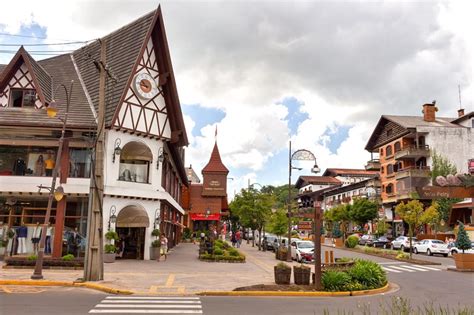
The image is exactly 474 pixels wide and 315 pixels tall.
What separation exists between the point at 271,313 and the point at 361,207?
50441mm

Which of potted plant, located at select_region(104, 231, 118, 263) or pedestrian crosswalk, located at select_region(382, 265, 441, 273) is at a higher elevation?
potted plant, located at select_region(104, 231, 118, 263)

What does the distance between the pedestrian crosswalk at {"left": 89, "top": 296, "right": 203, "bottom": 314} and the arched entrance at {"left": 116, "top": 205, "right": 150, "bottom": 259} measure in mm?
12786

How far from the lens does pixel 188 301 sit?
1323cm

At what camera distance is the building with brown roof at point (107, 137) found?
24.8 meters

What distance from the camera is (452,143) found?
5497cm

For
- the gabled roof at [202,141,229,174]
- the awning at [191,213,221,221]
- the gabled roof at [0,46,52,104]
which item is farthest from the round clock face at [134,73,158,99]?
the awning at [191,213,221,221]

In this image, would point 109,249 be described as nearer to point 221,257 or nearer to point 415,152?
point 221,257

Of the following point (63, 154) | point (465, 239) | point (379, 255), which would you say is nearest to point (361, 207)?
point (379, 255)

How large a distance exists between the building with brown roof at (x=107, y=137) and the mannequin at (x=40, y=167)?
0.06 meters

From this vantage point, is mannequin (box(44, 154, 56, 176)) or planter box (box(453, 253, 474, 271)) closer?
planter box (box(453, 253, 474, 271))

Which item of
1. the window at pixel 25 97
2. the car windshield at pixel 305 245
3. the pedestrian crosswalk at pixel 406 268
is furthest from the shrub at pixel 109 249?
the pedestrian crosswalk at pixel 406 268

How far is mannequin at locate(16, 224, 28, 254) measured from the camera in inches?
966

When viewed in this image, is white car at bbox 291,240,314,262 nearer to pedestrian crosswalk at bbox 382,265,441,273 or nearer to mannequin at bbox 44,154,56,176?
pedestrian crosswalk at bbox 382,265,441,273

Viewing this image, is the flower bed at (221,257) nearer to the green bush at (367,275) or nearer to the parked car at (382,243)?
the green bush at (367,275)
